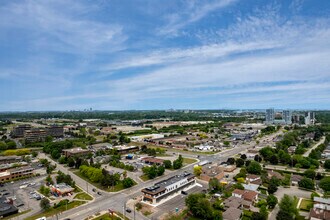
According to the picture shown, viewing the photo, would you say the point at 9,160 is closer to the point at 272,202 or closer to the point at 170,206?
the point at 170,206

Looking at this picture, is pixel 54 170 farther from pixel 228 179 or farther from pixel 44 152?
pixel 228 179

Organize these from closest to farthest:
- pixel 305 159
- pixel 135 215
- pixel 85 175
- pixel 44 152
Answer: pixel 135 215, pixel 85 175, pixel 305 159, pixel 44 152

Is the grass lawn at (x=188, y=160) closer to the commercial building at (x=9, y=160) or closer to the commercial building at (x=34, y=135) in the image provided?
the commercial building at (x=9, y=160)

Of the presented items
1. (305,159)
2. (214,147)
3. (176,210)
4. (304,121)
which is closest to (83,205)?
(176,210)

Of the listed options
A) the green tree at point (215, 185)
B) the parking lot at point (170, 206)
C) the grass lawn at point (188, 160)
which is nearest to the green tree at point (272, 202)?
the green tree at point (215, 185)

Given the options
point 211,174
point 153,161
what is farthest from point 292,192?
point 153,161

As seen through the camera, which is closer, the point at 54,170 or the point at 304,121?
the point at 54,170

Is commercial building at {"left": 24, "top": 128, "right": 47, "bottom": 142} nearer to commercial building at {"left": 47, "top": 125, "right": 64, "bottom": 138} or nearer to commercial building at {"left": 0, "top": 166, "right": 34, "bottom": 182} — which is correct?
commercial building at {"left": 47, "top": 125, "right": 64, "bottom": 138}
